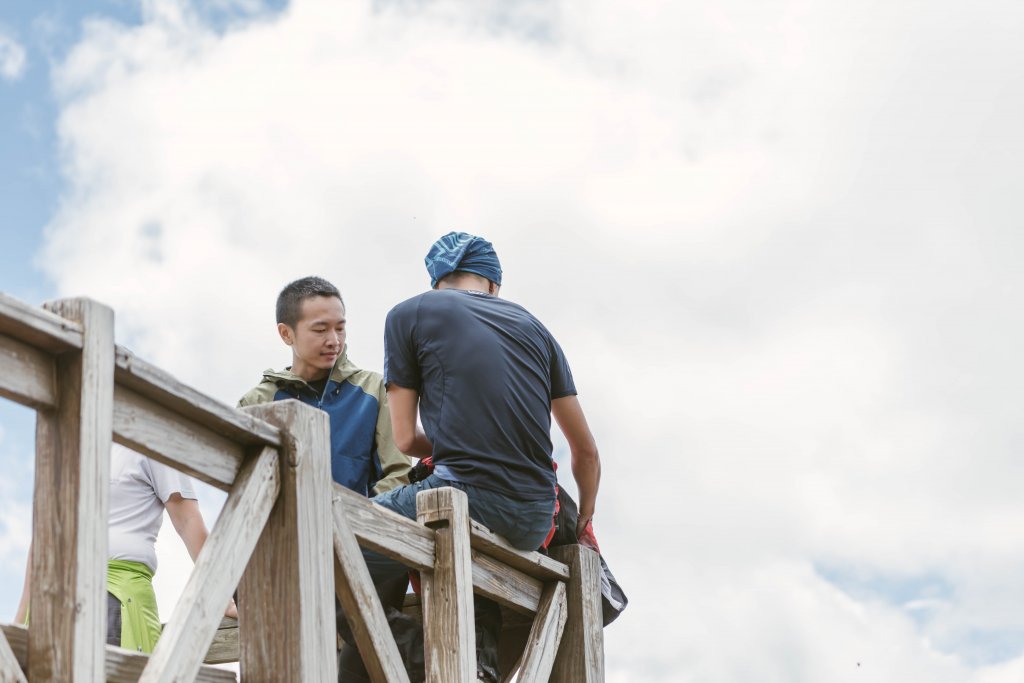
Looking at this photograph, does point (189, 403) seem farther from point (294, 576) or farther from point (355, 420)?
point (355, 420)

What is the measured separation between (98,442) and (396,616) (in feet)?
7.46

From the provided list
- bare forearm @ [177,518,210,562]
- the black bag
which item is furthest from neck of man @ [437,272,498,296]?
bare forearm @ [177,518,210,562]

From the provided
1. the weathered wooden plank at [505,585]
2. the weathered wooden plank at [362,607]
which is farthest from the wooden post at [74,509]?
the weathered wooden plank at [505,585]

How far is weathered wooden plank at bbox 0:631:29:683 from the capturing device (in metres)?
3.00

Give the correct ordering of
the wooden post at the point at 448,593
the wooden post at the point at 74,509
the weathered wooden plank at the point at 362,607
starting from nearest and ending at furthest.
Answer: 1. the wooden post at the point at 74,509
2. the weathered wooden plank at the point at 362,607
3. the wooden post at the point at 448,593

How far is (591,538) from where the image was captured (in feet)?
20.3

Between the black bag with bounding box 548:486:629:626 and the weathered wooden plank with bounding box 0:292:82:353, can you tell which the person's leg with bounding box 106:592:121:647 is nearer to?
the black bag with bounding box 548:486:629:626

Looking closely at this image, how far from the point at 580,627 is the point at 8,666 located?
335cm

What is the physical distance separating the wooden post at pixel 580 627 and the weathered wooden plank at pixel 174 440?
7.87ft

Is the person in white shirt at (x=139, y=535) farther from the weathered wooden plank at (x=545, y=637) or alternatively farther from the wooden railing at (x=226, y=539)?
the weathered wooden plank at (x=545, y=637)

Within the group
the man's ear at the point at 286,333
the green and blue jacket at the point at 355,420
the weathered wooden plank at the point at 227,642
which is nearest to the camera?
the green and blue jacket at the point at 355,420

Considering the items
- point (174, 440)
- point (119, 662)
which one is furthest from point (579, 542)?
point (119, 662)

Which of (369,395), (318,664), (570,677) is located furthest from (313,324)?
(318,664)

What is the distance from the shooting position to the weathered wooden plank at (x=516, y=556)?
5.22 metres
